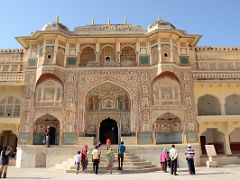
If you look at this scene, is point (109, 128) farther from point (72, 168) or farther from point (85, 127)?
point (72, 168)

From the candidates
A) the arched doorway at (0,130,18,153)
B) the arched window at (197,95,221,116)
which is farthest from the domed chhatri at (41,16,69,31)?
the arched window at (197,95,221,116)

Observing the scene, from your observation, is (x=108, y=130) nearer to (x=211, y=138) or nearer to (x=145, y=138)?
(x=145, y=138)

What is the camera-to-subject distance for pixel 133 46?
55.5 ft

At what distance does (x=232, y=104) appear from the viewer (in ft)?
58.3

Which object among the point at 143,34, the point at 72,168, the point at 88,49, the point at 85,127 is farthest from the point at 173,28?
the point at 72,168

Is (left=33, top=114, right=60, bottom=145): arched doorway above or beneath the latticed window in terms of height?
beneath

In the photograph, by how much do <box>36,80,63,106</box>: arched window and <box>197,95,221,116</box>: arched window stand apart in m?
10.4

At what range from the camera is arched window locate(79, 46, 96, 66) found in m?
17.1

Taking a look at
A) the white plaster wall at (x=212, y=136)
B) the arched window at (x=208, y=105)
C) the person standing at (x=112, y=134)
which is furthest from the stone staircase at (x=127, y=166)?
the arched window at (x=208, y=105)

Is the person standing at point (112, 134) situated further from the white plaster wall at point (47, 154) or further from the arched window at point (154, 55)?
the arched window at point (154, 55)

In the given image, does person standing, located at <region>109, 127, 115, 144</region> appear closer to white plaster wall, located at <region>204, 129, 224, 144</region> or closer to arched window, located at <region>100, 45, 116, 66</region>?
arched window, located at <region>100, 45, 116, 66</region>

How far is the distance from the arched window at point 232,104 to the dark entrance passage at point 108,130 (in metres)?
8.58

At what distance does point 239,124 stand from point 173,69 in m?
6.08

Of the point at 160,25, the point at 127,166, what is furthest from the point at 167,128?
the point at 160,25
